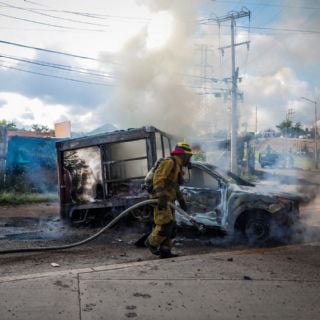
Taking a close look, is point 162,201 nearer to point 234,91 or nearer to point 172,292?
point 172,292

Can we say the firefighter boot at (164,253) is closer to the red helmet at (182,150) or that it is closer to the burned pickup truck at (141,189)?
the red helmet at (182,150)

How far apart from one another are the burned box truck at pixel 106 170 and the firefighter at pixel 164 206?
2362 millimetres

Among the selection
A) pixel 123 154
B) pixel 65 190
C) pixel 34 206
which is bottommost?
pixel 34 206

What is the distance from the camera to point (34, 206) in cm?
1378

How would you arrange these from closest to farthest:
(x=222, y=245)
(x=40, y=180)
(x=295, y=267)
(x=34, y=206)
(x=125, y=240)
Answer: (x=295, y=267) → (x=222, y=245) → (x=125, y=240) → (x=34, y=206) → (x=40, y=180)

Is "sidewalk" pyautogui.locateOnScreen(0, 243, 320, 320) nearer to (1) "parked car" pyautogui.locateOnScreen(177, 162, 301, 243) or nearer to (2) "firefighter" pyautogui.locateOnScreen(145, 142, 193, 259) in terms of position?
(2) "firefighter" pyautogui.locateOnScreen(145, 142, 193, 259)

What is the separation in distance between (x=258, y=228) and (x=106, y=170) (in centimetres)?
343

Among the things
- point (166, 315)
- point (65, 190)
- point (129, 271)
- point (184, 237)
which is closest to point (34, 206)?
point (65, 190)

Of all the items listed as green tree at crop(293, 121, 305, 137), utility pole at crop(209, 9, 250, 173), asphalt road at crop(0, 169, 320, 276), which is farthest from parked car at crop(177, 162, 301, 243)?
green tree at crop(293, 121, 305, 137)

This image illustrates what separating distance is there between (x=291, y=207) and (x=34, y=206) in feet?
30.5

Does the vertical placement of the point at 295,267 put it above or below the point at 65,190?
below

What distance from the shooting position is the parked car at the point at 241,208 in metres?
→ 7.02

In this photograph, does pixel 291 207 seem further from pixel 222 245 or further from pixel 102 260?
pixel 102 260

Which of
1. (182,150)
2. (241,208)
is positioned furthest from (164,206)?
(241,208)
